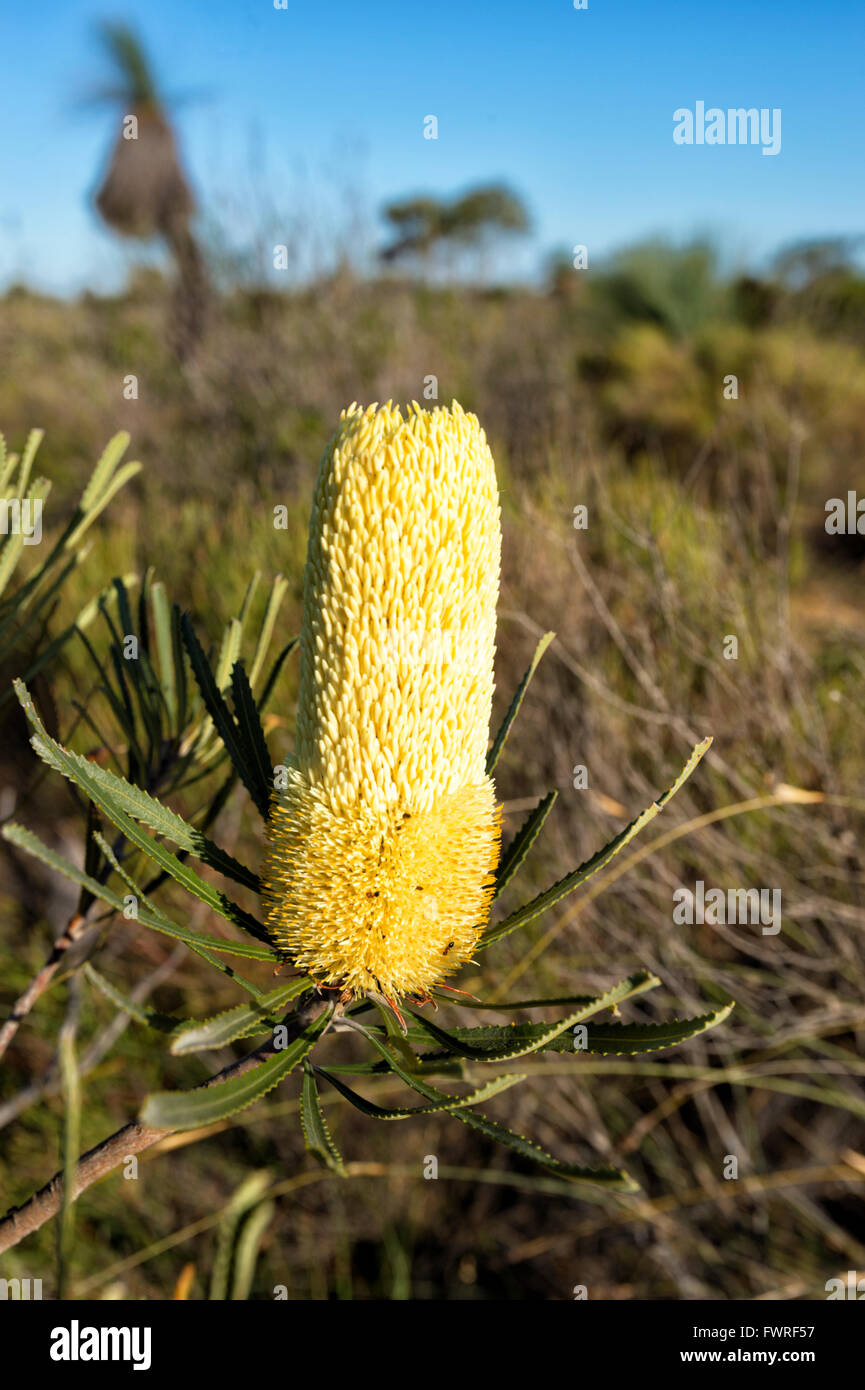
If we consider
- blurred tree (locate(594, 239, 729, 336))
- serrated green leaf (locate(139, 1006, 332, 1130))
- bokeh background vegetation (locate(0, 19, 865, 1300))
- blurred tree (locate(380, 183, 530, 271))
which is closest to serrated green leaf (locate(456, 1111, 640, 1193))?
serrated green leaf (locate(139, 1006, 332, 1130))

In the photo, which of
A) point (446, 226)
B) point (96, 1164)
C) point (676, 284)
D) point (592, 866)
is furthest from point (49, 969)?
point (446, 226)

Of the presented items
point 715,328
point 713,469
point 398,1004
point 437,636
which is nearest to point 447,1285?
point 398,1004

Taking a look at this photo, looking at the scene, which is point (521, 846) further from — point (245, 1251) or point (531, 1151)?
point (245, 1251)

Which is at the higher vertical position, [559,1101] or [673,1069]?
[673,1069]

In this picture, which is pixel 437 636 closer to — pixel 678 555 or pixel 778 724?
pixel 778 724

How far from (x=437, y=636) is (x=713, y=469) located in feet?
15.8

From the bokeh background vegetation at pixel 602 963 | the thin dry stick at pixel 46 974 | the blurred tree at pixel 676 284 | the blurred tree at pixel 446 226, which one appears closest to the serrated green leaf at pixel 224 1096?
the thin dry stick at pixel 46 974

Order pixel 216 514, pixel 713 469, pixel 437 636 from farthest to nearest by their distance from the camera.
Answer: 1. pixel 713 469
2. pixel 216 514
3. pixel 437 636

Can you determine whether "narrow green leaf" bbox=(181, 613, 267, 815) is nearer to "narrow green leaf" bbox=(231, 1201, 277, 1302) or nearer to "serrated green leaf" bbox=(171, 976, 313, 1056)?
"serrated green leaf" bbox=(171, 976, 313, 1056)

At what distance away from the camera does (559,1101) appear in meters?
2.57

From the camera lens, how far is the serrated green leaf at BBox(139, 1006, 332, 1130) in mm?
449

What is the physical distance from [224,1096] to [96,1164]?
124mm

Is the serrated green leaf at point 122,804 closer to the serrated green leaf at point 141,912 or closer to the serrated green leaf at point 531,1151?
the serrated green leaf at point 141,912
